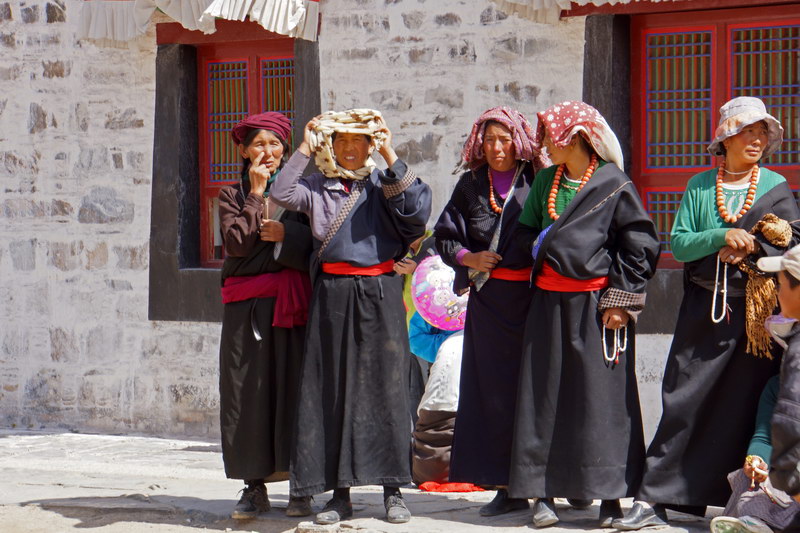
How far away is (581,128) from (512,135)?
0.41 metres

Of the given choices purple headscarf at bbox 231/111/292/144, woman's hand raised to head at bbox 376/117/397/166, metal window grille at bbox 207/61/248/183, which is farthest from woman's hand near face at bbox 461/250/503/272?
metal window grille at bbox 207/61/248/183

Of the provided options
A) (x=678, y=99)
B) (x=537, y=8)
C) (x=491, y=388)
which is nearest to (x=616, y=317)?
(x=491, y=388)

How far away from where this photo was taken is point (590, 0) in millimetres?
7270

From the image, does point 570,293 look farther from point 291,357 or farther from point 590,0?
point 590,0

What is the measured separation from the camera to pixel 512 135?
5812 mm

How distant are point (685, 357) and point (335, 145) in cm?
169

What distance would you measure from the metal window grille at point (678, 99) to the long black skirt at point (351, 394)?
2.38m

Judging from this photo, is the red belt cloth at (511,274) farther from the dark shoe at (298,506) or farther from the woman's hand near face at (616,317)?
the dark shoe at (298,506)

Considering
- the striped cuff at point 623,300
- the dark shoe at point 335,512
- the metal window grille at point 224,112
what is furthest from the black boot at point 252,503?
the metal window grille at point 224,112

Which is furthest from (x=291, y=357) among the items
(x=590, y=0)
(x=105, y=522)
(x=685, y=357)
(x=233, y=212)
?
(x=590, y=0)

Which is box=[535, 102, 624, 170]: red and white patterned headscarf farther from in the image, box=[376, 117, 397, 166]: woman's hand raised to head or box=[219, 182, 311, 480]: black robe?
box=[219, 182, 311, 480]: black robe

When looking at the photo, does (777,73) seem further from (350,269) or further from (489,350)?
(350,269)

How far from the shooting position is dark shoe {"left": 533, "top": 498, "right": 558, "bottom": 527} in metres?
5.46

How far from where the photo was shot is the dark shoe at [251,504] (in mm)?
5953
